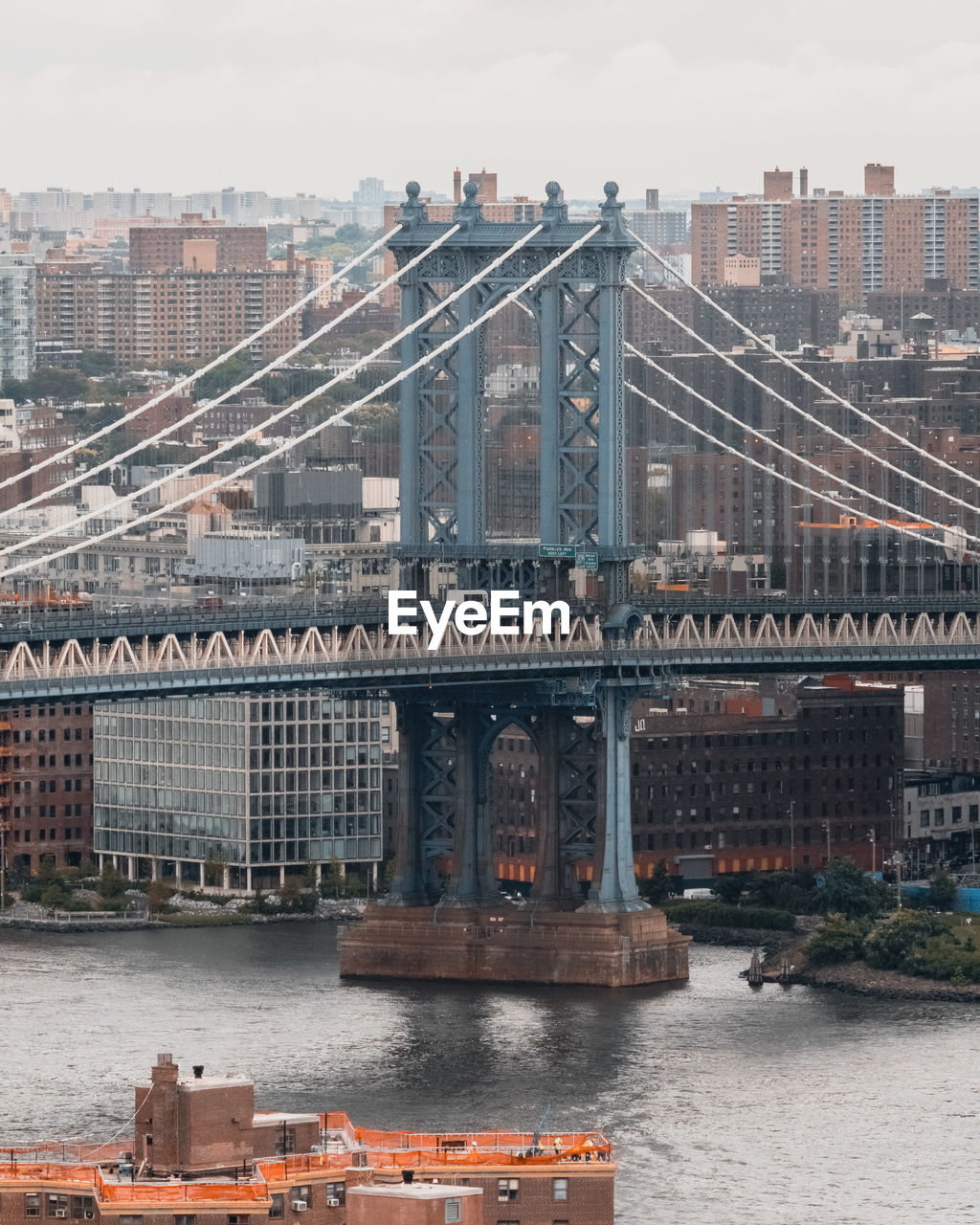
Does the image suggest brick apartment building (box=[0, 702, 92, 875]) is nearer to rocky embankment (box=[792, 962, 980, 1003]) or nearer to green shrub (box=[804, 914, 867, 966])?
green shrub (box=[804, 914, 867, 966])

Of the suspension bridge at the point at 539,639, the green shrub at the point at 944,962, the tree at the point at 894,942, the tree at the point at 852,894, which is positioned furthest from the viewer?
the tree at the point at 852,894

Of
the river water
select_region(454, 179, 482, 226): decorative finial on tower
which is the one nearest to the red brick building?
the river water

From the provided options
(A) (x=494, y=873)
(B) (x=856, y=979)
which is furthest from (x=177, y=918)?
(B) (x=856, y=979)

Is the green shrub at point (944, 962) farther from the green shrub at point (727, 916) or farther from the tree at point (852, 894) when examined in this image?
the green shrub at point (727, 916)

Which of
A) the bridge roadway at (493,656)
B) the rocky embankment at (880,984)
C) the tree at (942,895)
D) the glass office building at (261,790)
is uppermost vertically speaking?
the bridge roadway at (493,656)

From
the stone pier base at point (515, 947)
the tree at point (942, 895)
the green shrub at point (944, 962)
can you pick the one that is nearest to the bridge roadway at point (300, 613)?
the tree at point (942, 895)

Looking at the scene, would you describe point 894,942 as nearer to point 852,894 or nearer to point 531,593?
point 852,894
